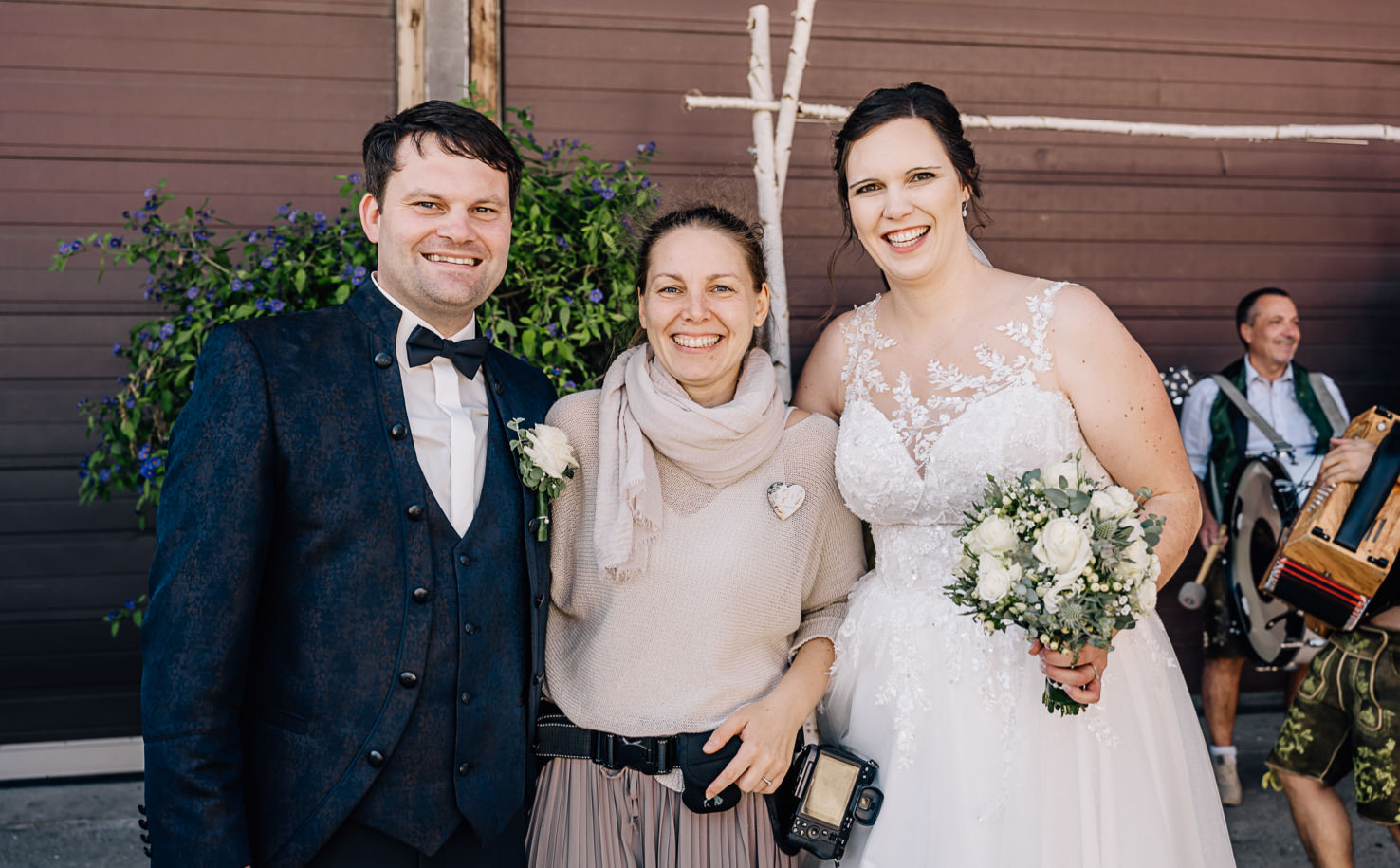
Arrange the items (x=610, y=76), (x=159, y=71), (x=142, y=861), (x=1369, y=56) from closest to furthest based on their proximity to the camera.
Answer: (x=142, y=861)
(x=159, y=71)
(x=610, y=76)
(x=1369, y=56)

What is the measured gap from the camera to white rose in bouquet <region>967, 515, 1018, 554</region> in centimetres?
201

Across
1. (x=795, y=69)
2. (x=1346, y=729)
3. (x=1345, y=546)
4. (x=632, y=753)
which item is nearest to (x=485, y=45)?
(x=795, y=69)

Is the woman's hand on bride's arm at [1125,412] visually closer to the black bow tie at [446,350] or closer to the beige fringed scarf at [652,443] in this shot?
the beige fringed scarf at [652,443]

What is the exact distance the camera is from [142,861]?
149 inches

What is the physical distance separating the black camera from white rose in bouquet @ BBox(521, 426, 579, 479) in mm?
890

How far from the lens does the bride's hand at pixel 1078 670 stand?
6.91ft

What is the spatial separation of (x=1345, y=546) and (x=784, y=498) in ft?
6.16

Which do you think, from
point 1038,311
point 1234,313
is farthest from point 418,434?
point 1234,313

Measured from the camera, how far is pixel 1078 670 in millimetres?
2115

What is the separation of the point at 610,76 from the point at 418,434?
10.1 feet

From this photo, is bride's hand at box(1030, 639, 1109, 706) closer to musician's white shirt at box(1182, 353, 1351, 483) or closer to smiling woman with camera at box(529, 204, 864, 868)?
smiling woman with camera at box(529, 204, 864, 868)

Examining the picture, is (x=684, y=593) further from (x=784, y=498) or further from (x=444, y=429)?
(x=444, y=429)

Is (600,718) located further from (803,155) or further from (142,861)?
(803,155)

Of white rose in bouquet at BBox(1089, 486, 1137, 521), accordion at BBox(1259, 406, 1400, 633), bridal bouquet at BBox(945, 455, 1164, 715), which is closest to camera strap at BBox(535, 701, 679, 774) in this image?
bridal bouquet at BBox(945, 455, 1164, 715)
